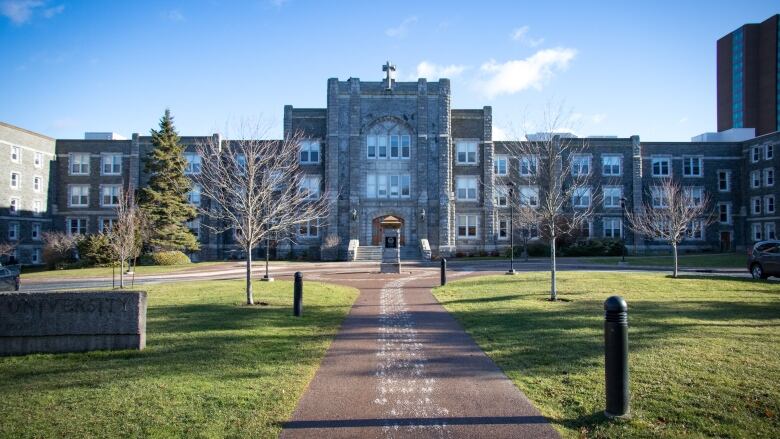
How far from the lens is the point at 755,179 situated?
168 ft

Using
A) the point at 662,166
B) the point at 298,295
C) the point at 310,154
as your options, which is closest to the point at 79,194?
the point at 310,154

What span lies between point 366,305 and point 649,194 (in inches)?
1845

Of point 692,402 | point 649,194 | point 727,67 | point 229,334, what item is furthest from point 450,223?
point 727,67

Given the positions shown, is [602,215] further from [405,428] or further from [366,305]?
[405,428]

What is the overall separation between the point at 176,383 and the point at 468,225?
42.7 meters

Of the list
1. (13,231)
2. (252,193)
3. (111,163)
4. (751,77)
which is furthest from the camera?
(751,77)

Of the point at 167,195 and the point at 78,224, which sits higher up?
the point at 167,195

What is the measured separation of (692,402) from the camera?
558cm

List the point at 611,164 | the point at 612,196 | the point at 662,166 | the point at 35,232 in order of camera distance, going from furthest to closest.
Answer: the point at 662,166 → the point at 612,196 → the point at 611,164 → the point at 35,232

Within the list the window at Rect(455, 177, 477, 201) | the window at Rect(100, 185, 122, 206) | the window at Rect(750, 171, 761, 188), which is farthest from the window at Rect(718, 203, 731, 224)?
the window at Rect(100, 185, 122, 206)

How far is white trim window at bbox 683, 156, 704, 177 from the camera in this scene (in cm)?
5244

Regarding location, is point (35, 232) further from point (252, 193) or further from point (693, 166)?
point (693, 166)

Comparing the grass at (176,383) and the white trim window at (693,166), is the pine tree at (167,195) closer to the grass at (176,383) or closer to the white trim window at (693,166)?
the grass at (176,383)

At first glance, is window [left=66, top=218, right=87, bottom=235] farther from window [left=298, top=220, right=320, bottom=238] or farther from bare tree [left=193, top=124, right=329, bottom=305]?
window [left=298, top=220, right=320, bottom=238]
